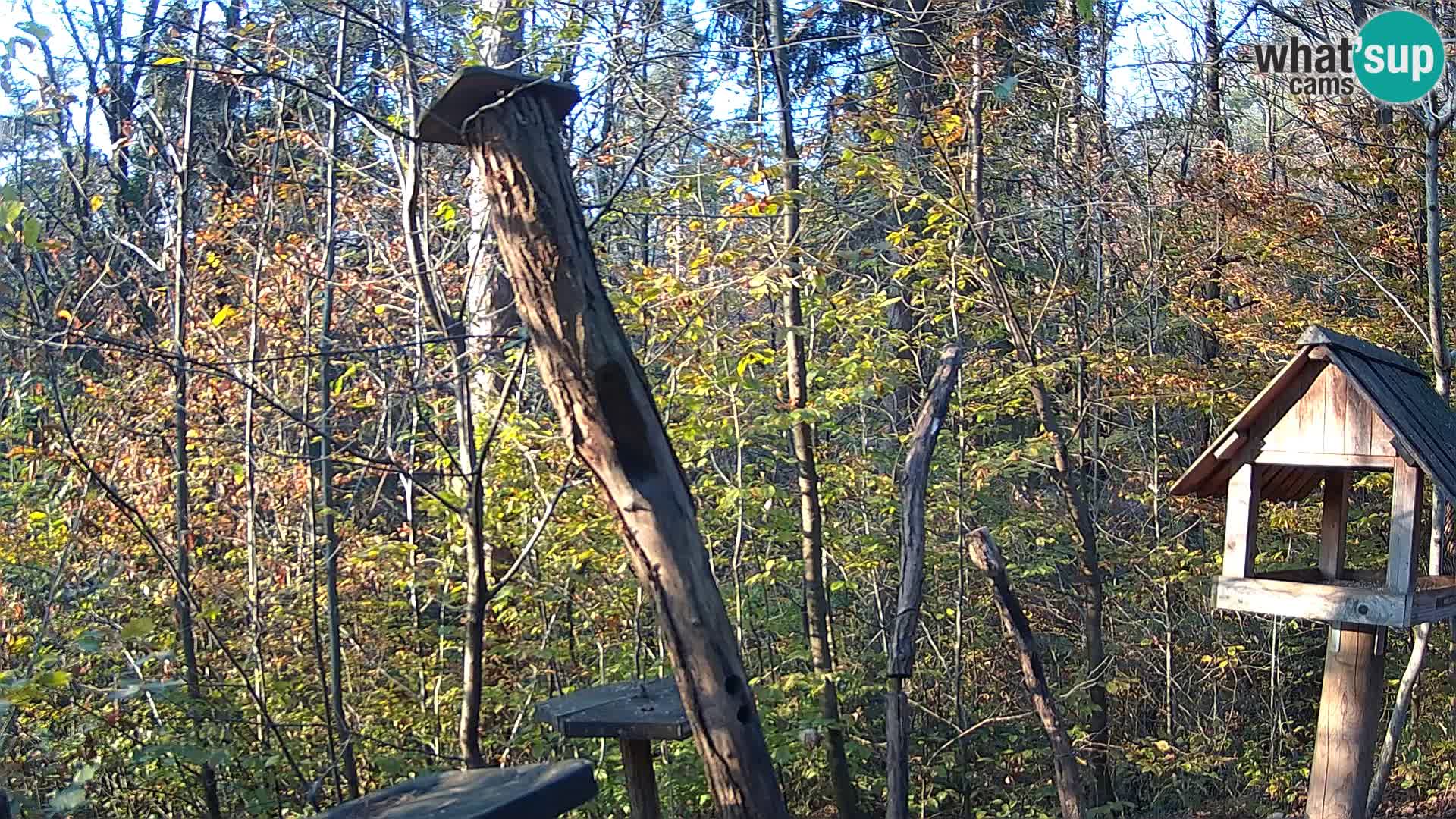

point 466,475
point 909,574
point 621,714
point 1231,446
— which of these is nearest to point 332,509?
point 466,475

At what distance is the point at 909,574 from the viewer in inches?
179

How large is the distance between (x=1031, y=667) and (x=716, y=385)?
2346mm

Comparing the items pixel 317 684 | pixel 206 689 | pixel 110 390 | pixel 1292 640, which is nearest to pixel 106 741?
pixel 206 689

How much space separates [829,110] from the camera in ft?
23.7

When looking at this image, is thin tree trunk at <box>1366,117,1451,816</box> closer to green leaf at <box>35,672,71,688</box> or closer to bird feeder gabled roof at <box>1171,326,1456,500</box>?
bird feeder gabled roof at <box>1171,326,1456,500</box>

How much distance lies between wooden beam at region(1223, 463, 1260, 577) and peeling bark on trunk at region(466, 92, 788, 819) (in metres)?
2.22

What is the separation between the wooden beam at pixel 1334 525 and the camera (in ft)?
14.8

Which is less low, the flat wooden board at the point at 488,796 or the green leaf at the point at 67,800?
the green leaf at the point at 67,800

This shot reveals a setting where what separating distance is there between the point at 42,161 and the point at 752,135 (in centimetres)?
357

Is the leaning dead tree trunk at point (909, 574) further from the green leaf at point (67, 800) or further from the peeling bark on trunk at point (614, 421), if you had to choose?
the green leaf at point (67, 800)

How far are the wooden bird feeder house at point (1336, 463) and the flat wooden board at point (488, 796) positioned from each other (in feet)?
8.75

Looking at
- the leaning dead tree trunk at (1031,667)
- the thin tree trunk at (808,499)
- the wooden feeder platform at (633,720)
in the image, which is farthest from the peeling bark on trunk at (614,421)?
the thin tree trunk at (808,499)

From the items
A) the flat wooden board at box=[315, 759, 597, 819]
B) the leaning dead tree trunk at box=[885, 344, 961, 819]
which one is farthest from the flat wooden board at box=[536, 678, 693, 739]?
the leaning dead tree trunk at box=[885, 344, 961, 819]

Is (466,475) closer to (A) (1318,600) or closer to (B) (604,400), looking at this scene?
(B) (604,400)
